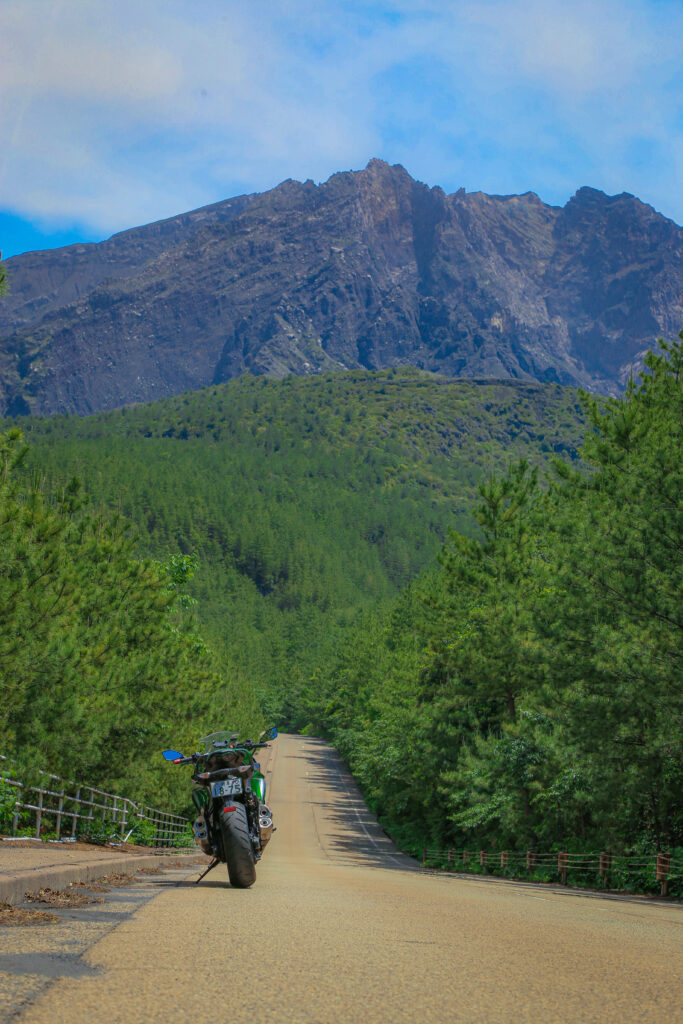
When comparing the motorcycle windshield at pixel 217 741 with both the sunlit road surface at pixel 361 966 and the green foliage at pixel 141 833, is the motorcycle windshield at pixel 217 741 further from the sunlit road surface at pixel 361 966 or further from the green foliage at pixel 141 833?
the green foliage at pixel 141 833

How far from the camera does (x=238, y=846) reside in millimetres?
9453

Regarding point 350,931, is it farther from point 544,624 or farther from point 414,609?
point 414,609

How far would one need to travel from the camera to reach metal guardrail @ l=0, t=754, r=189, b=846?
1300 centimetres

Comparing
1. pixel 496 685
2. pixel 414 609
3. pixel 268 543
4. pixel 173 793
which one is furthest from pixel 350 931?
pixel 268 543

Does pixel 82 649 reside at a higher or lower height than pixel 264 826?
higher

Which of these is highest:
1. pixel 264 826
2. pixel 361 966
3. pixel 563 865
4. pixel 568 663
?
pixel 568 663

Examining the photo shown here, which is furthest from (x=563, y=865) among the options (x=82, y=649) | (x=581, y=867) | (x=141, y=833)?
(x=82, y=649)

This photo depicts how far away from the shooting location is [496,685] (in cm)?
2895

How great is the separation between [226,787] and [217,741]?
2.92 feet

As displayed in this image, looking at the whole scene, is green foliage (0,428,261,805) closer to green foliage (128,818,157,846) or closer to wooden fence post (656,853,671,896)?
green foliage (128,818,157,846)

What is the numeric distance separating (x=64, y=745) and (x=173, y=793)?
16.9 m

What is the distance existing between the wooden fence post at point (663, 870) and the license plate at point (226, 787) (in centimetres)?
957

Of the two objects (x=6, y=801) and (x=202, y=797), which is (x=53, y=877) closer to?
(x=202, y=797)

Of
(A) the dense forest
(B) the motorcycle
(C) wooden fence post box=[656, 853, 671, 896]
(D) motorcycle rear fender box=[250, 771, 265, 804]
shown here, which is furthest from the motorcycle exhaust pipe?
(C) wooden fence post box=[656, 853, 671, 896]
